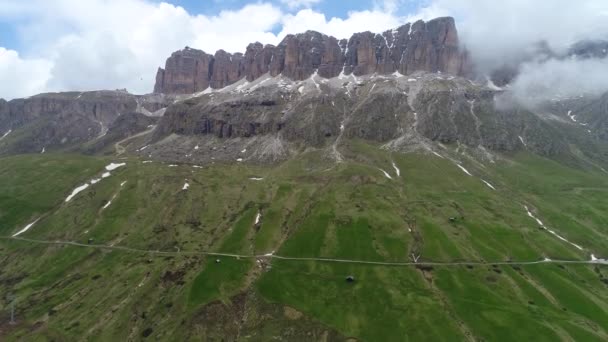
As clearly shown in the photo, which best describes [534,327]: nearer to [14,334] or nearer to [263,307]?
[263,307]

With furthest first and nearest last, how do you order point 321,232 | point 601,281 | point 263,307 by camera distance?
point 321,232 < point 601,281 < point 263,307

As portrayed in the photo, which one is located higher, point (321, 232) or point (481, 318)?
point (321, 232)

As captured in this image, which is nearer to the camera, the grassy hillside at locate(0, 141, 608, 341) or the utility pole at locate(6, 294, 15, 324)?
the grassy hillside at locate(0, 141, 608, 341)

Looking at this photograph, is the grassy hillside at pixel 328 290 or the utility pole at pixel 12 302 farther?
the utility pole at pixel 12 302

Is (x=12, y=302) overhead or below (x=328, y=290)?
below

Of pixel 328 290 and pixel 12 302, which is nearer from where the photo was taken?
pixel 328 290

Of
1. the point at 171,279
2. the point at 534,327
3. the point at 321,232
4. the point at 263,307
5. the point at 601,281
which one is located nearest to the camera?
the point at 534,327

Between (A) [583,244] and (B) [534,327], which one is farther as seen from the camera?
(A) [583,244]

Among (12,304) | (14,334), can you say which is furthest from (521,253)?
(12,304)

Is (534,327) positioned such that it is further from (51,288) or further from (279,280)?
(51,288)
